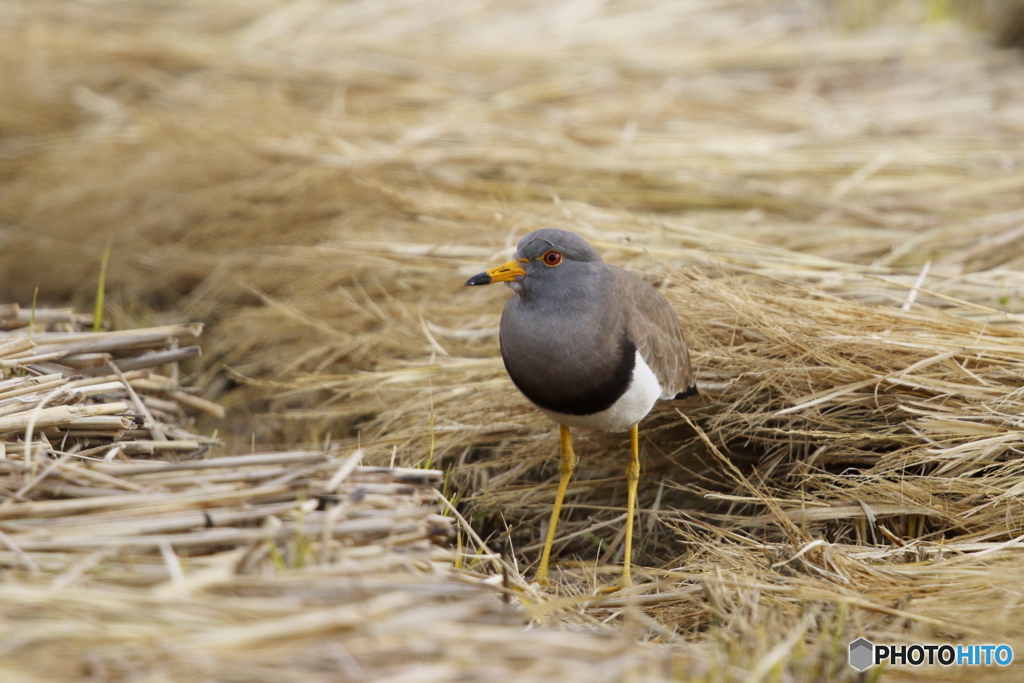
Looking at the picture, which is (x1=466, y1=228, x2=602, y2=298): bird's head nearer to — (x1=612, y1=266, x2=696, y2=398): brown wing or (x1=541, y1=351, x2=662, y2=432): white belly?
(x1=612, y1=266, x2=696, y2=398): brown wing

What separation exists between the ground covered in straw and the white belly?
403 millimetres

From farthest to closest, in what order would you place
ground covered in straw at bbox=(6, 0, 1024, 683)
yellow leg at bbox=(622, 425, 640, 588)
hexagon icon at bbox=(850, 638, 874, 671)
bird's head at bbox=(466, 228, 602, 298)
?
yellow leg at bbox=(622, 425, 640, 588) < bird's head at bbox=(466, 228, 602, 298) < hexagon icon at bbox=(850, 638, 874, 671) < ground covered in straw at bbox=(6, 0, 1024, 683)

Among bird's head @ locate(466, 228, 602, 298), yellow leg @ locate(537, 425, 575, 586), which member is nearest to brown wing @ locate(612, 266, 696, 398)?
bird's head @ locate(466, 228, 602, 298)

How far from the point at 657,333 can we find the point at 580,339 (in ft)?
1.25

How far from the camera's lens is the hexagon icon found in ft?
7.95

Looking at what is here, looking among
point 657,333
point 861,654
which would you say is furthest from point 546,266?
point 861,654

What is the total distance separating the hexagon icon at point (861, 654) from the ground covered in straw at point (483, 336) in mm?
65

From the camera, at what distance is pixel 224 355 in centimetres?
508

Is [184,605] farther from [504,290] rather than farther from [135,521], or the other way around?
[504,290]

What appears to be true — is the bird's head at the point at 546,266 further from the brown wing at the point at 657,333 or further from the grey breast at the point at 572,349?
the brown wing at the point at 657,333

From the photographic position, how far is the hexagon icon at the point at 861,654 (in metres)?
2.42

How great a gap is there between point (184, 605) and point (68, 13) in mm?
5802

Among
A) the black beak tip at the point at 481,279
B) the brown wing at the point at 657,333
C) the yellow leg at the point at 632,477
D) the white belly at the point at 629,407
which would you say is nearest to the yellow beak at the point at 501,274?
the black beak tip at the point at 481,279

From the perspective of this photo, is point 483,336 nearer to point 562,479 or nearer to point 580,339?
point 562,479
